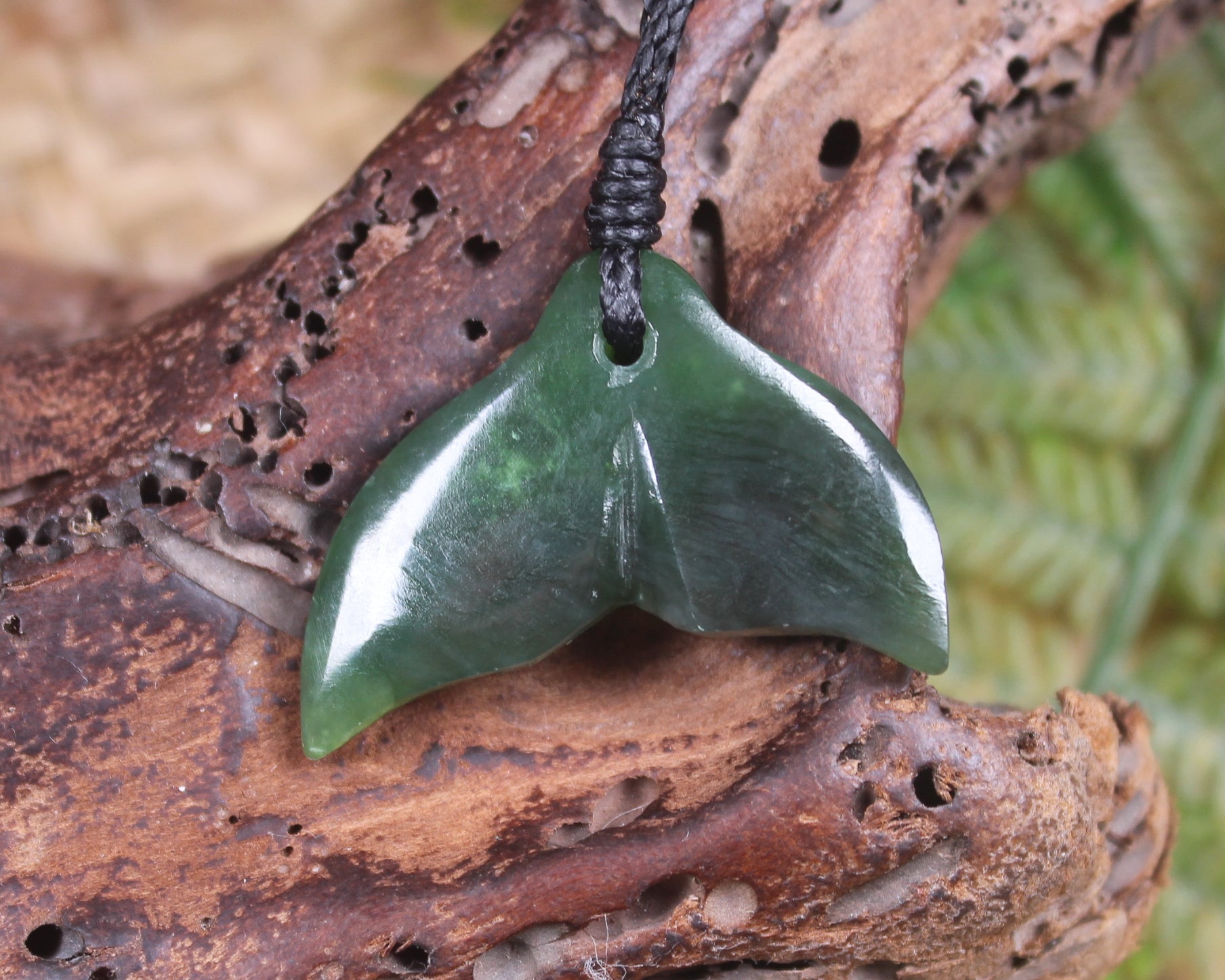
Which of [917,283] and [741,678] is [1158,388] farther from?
[741,678]

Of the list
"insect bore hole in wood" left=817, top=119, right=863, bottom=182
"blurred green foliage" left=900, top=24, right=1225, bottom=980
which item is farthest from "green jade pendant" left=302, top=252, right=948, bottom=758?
"blurred green foliage" left=900, top=24, right=1225, bottom=980

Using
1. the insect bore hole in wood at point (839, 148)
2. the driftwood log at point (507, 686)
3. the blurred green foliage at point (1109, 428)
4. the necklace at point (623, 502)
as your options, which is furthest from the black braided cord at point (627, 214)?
the blurred green foliage at point (1109, 428)

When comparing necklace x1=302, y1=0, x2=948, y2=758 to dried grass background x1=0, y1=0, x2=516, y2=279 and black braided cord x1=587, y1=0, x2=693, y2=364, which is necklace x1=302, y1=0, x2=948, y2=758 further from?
dried grass background x1=0, y1=0, x2=516, y2=279

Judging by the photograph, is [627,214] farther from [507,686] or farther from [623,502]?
[507,686]

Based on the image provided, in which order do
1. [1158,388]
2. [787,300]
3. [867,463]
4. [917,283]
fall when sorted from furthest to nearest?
[1158,388] → [917,283] → [787,300] → [867,463]

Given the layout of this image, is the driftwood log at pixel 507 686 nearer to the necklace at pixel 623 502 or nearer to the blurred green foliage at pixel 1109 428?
the necklace at pixel 623 502

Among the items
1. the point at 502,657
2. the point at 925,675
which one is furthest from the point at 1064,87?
the point at 502,657

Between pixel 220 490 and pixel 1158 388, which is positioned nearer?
pixel 220 490
